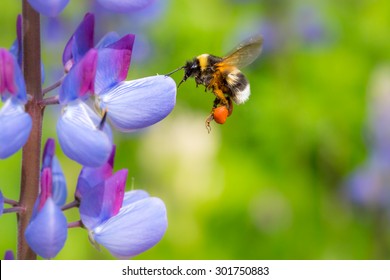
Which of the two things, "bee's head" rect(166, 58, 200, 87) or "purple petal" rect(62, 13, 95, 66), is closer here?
"purple petal" rect(62, 13, 95, 66)

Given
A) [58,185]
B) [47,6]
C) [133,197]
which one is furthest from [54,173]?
[47,6]

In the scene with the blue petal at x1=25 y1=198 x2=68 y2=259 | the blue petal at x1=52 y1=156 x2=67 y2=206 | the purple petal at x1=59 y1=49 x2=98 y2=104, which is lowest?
the blue petal at x1=25 y1=198 x2=68 y2=259

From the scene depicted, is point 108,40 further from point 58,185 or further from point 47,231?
point 47,231

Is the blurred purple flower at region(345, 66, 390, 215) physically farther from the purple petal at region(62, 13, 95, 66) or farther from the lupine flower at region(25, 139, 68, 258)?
the lupine flower at region(25, 139, 68, 258)

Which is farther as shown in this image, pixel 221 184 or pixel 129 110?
pixel 221 184

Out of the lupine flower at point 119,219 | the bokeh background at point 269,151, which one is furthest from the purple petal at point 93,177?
the bokeh background at point 269,151

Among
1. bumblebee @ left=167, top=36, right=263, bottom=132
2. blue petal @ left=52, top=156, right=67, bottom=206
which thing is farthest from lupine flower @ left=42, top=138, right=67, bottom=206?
bumblebee @ left=167, top=36, right=263, bottom=132
